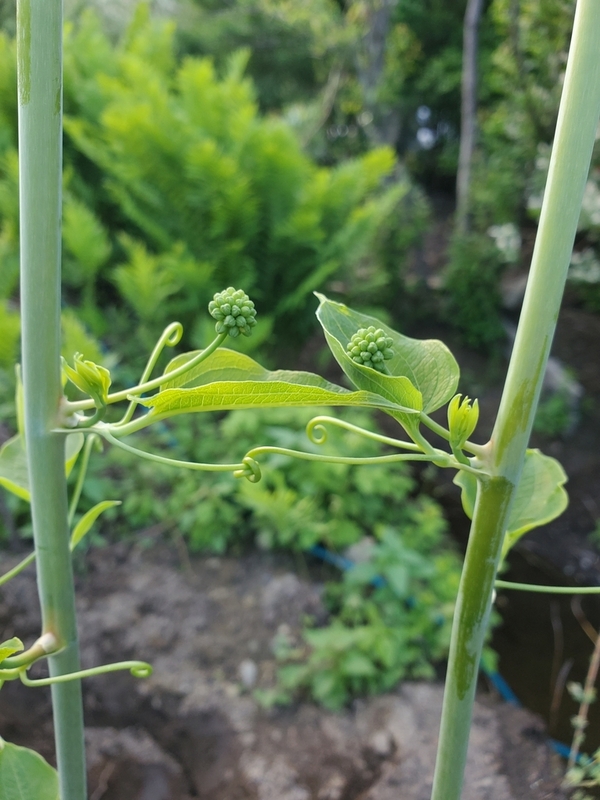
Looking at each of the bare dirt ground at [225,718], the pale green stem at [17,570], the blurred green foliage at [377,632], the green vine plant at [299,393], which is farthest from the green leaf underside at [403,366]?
the blurred green foliage at [377,632]

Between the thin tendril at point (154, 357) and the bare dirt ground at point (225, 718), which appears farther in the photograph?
the bare dirt ground at point (225, 718)

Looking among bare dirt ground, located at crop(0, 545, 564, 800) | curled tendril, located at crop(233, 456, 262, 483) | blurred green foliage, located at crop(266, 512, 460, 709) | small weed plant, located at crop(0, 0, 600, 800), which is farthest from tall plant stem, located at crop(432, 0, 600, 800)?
blurred green foliage, located at crop(266, 512, 460, 709)

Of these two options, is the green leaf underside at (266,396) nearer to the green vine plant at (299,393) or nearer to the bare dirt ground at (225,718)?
the green vine plant at (299,393)

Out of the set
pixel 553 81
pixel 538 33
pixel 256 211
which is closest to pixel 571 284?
pixel 553 81

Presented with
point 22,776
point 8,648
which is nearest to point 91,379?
point 8,648

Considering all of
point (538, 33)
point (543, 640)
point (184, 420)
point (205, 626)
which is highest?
point (538, 33)

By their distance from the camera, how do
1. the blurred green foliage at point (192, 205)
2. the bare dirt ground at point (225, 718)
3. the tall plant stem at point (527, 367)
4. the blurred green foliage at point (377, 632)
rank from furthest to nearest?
the blurred green foliage at point (192, 205)
the blurred green foliage at point (377, 632)
the bare dirt ground at point (225, 718)
the tall plant stem at point (527, 367)

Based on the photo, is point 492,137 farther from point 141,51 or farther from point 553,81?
point 141,51
